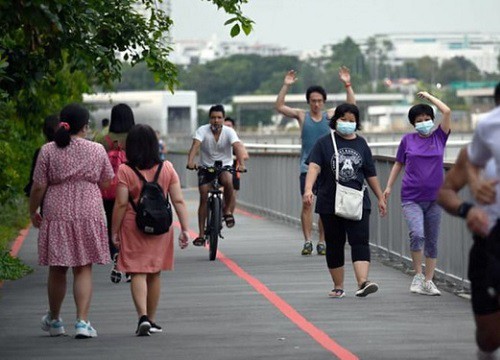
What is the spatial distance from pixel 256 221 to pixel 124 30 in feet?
40.0

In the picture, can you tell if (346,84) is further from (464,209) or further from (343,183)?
(464,209)

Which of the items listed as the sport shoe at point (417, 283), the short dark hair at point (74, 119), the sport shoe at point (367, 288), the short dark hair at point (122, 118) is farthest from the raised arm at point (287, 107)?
the short dark hair at point (74, 119)

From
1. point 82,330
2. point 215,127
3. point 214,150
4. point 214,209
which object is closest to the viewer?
point 82,330

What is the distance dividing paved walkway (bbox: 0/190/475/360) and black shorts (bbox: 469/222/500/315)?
2.89 meters

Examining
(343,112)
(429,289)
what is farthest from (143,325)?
(429,289)

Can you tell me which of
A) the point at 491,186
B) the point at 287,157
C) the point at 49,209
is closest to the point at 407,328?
the point at 49,209

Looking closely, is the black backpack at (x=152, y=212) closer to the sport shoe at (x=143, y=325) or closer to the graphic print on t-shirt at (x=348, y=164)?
the sport shoe at (x=143, y=325)

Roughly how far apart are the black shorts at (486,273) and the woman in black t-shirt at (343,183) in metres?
6.59

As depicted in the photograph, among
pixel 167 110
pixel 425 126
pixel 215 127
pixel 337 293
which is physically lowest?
pixel 167 110

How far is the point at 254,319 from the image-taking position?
568 inches

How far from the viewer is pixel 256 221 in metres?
30.6

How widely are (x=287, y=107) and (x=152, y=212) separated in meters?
8.52

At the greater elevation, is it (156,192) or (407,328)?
(156,192)

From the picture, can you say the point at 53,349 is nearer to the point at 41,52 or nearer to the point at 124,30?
the point at 41,52
